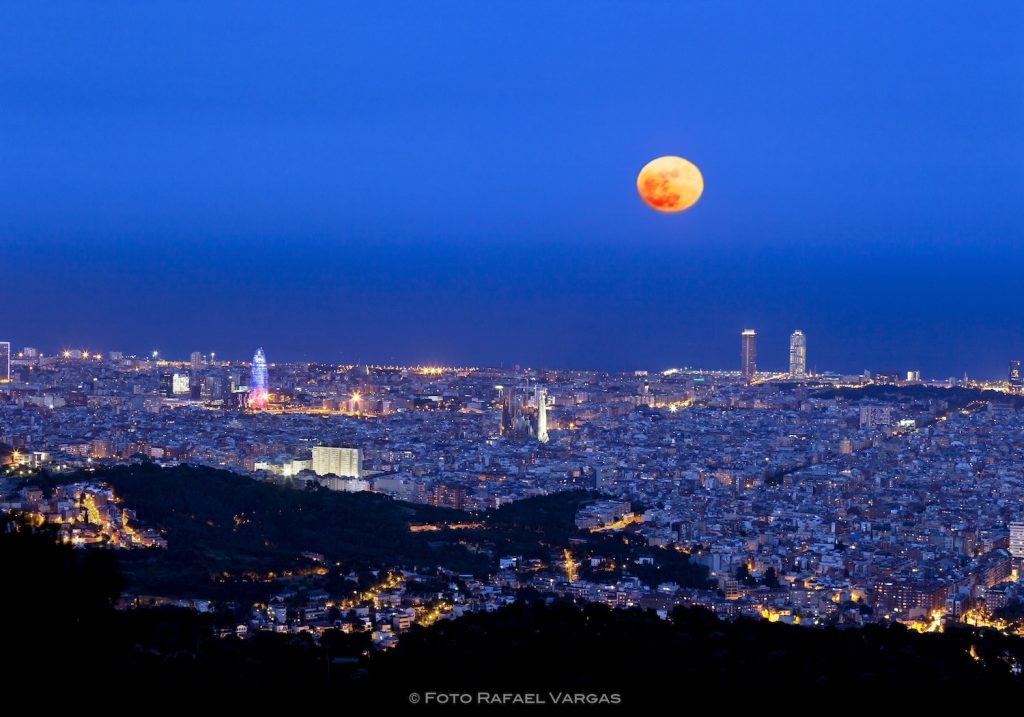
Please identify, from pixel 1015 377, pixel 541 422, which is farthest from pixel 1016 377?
pixel 541 422

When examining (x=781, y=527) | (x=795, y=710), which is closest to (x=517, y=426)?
(x=781, y=527)

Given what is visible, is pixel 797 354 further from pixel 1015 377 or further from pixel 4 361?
pixel 4 361

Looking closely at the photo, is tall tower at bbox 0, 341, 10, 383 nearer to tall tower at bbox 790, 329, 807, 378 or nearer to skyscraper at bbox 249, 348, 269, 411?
skyscraper at bbox 249, 348, 269, 411

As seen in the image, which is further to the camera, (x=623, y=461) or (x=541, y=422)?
(x=541, y=422)

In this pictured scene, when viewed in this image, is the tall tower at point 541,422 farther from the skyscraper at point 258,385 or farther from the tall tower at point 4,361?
the tall tower at point 4,361

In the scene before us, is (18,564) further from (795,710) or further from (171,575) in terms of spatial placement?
(171,575)

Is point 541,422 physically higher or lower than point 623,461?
higher

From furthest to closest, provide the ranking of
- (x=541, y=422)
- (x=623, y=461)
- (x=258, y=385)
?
(x=258, y=385)
(x=541, y=422)
(x=623, y=461)

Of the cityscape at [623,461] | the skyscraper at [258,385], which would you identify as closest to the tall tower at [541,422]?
the cityscape at [623,461]
